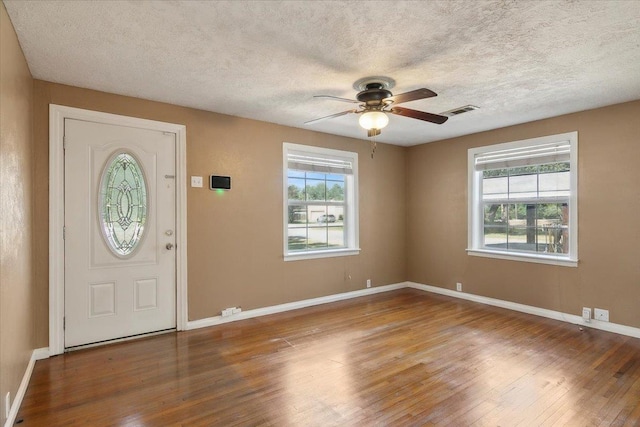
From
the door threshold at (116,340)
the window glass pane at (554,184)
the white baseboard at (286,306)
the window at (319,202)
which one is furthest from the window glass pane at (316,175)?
the window glass pane at (554,184)

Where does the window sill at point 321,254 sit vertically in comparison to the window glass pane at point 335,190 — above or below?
below

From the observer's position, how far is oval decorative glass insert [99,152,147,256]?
3357mm

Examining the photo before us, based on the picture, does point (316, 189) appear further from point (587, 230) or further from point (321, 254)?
point (587, 230)

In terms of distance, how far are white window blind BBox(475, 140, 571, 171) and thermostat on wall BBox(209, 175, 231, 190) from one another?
3.60 meters

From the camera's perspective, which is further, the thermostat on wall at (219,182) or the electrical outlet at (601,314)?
the thermostat on wall at (219,182)

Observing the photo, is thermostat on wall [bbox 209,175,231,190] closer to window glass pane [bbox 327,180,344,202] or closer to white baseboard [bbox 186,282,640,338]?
white baseboard [bbox 186,282,640,338]

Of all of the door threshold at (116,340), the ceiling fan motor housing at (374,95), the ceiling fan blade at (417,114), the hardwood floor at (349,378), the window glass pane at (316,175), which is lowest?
the hardwood floor at (349,378)

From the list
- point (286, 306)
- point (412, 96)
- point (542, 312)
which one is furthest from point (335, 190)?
point (542, 312)

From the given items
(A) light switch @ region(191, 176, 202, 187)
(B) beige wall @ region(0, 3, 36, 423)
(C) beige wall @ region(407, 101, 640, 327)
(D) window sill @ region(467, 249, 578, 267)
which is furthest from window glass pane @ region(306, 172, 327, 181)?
(B) beige wall @ region(0, 3, 36, 423)

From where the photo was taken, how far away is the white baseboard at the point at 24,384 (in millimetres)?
2076

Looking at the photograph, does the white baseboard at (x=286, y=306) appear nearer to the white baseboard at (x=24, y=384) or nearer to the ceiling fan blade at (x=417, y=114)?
the white baseboard at (x=24, y=384)

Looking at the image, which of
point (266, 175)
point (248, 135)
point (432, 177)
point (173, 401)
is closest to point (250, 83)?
point (248, 135)

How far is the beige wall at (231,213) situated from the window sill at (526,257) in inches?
72.8

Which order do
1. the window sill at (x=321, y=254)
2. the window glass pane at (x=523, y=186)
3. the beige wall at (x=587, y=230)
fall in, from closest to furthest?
the beige wall at (x=587, y=230), the window glass pane at (x=523, y=186), the window sill at (x=321, y=254)
